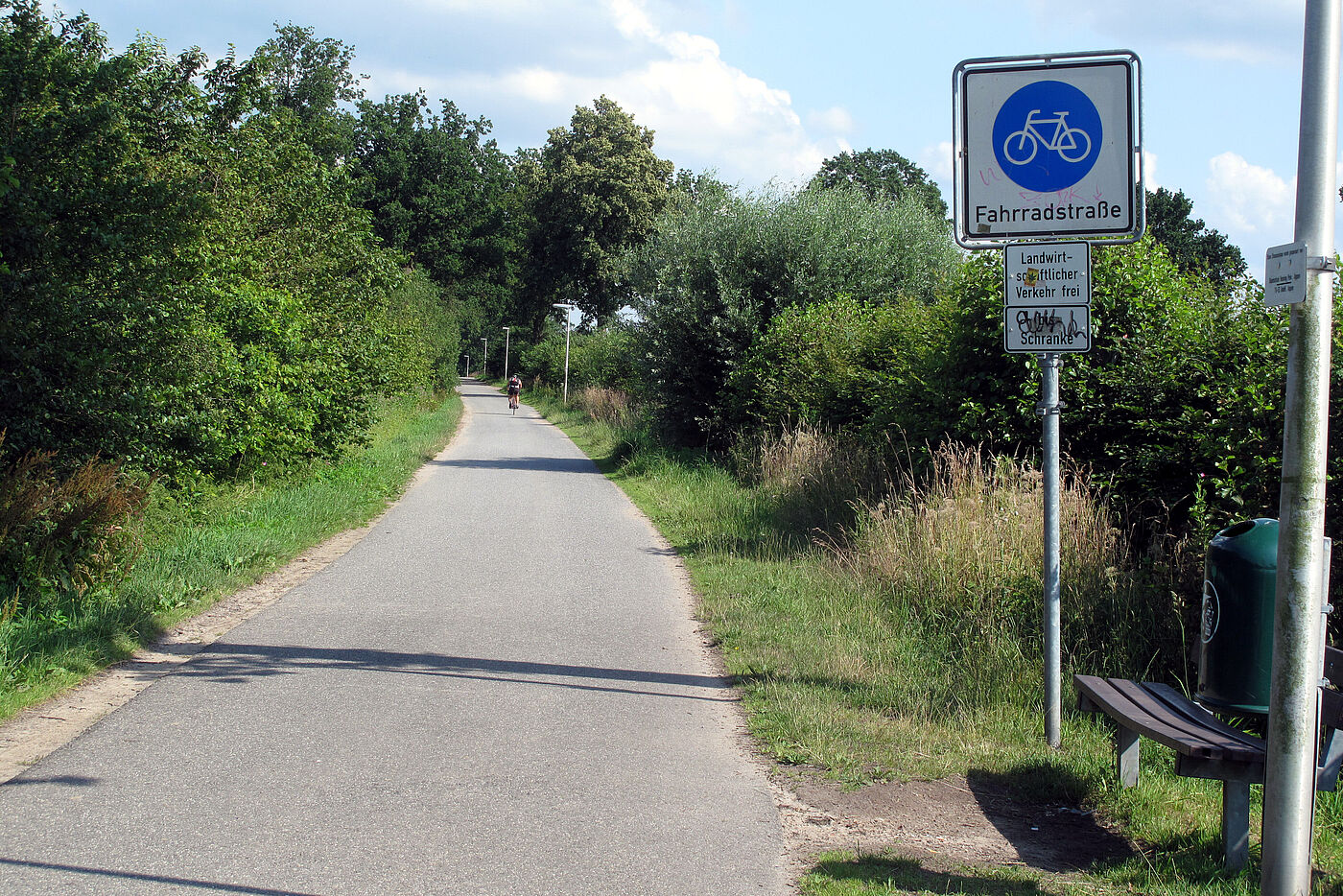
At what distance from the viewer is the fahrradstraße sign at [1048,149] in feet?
17.2

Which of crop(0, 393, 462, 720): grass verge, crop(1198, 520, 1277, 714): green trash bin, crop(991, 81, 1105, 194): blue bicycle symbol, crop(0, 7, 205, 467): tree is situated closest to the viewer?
→ crop(1198, 520, 1277, 714): green trash bin

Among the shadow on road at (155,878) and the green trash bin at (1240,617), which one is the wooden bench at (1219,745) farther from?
the shadow on road at (155,878)

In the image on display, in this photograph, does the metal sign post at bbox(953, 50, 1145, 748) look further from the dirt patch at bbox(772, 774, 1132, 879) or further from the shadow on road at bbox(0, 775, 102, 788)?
the shadow on road at bbox(0, 775, 102, 788)

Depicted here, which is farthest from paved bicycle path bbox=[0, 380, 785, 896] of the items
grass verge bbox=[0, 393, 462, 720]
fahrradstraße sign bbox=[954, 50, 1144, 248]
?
fahrradstraße sign bbox=[954, 50, 1144, 248]

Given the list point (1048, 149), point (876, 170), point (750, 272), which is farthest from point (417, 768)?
point (876, 170)

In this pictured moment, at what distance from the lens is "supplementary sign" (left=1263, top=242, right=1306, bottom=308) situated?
3.30 m

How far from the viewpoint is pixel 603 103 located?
168 feet

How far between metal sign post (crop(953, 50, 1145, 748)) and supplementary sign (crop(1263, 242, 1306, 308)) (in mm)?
1721

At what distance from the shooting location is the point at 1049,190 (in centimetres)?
533

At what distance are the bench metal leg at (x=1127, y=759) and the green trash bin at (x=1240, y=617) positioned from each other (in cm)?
36

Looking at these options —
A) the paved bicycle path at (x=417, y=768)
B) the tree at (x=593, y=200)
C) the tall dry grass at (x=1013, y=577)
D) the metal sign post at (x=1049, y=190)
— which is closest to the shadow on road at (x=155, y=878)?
the paved bicycle path at (x=417, y=768)

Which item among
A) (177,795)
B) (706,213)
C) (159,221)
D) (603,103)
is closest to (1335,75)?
(177,795)

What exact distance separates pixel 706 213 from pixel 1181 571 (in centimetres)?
1586

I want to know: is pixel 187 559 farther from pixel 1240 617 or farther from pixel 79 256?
pixel 1240 617
